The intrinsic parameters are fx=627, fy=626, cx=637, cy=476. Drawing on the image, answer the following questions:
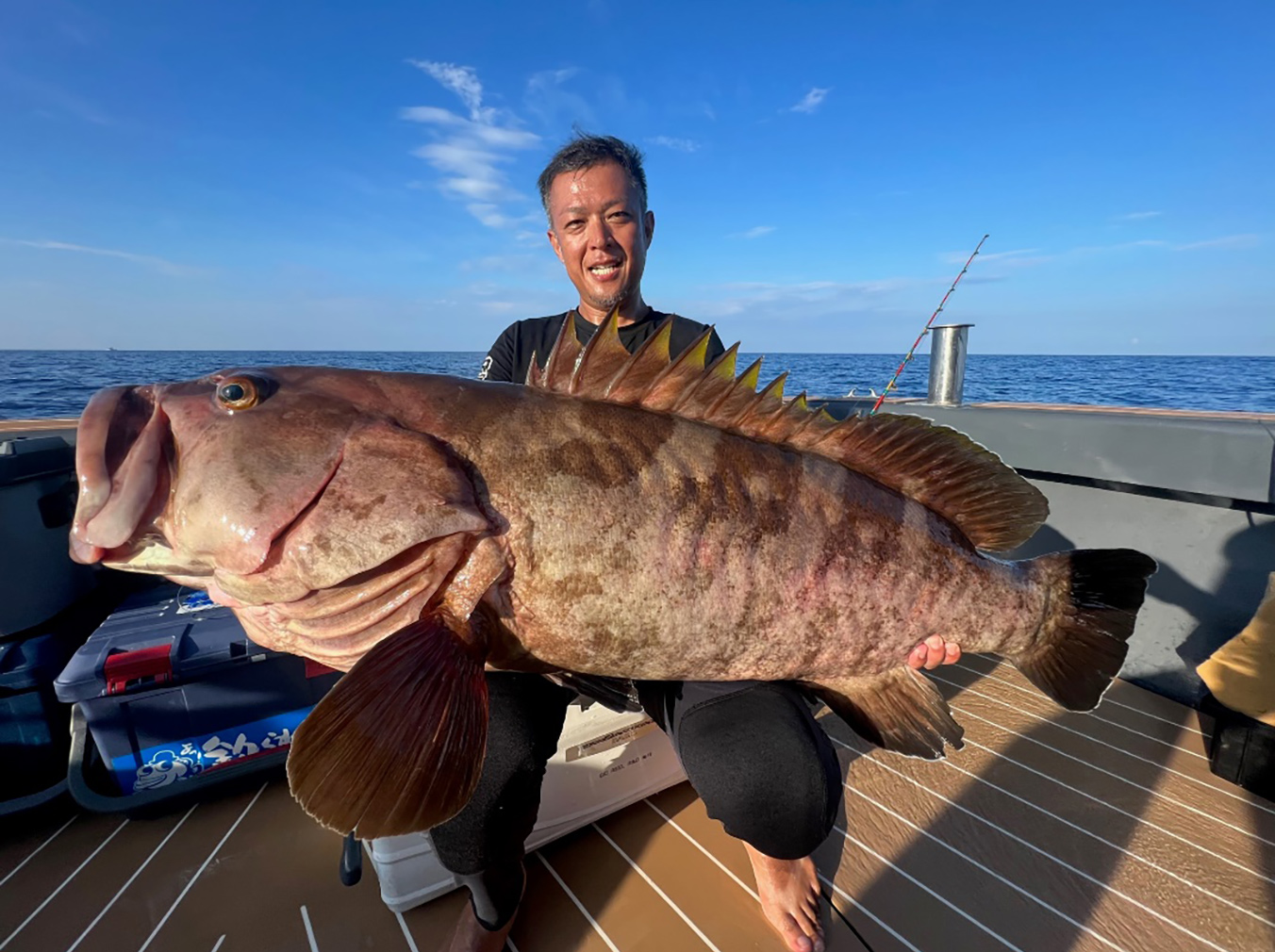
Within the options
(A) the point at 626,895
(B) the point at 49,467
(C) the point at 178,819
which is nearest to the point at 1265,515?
(A) the point at 626,895

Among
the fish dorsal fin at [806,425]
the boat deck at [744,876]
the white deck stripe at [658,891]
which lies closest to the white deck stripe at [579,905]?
the boat deck at [744,876]

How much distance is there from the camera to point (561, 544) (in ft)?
5.25

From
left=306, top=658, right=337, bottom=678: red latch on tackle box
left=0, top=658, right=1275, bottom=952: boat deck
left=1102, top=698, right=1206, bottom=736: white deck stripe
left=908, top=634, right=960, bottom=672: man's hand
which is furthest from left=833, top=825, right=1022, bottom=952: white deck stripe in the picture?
left=306, top=658, right=337, bottom=678: red latch on tackle box

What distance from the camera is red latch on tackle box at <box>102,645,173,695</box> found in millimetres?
2344

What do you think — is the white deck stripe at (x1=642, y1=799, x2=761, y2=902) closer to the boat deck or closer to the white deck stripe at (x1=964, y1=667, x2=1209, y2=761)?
the boat deck

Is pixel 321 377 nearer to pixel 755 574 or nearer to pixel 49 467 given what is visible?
pixel 755 574

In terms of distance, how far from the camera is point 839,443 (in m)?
1.99

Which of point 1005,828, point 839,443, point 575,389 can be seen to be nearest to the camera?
point 575,389

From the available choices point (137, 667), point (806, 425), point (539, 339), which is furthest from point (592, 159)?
point (137, 667)

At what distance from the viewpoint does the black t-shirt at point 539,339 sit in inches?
121

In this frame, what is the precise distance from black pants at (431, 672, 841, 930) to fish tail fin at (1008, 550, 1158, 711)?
0.80m

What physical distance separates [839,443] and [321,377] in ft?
5.00

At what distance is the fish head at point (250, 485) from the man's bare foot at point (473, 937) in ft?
→ 4.37

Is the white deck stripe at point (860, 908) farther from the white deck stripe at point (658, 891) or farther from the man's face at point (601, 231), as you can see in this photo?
the man's face at point (601, 231)
